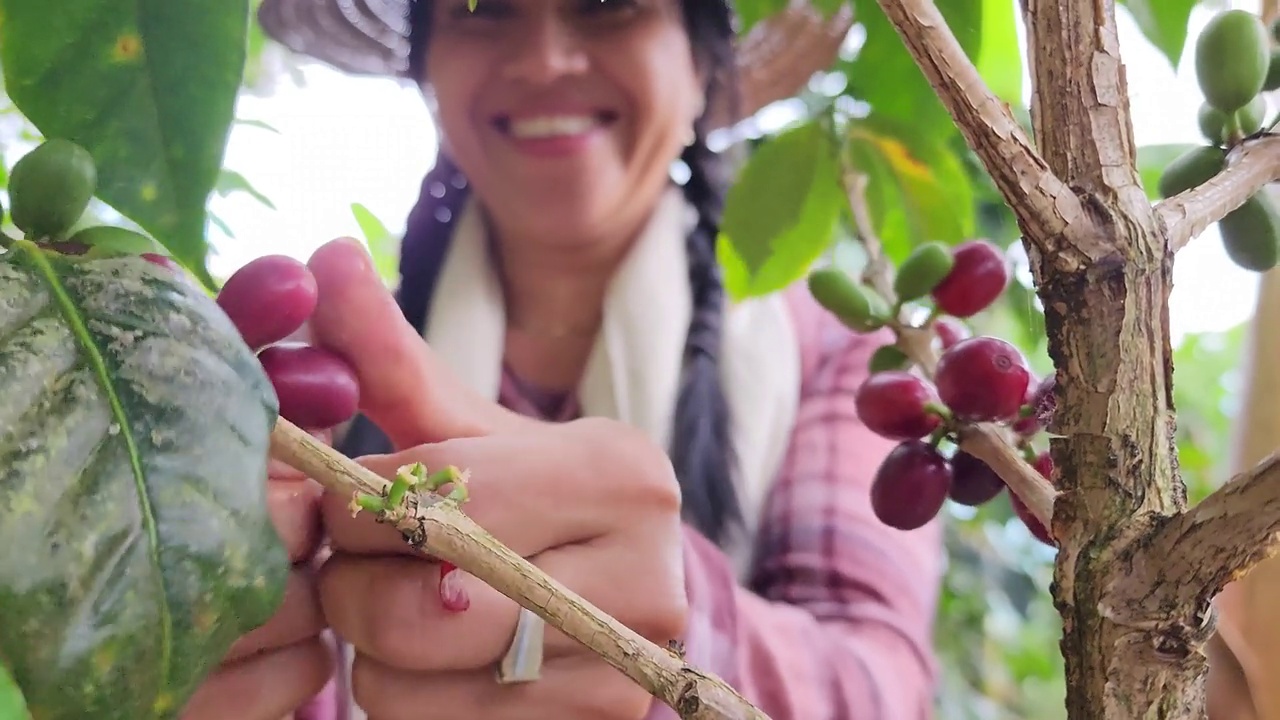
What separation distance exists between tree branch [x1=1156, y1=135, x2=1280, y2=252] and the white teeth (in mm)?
414

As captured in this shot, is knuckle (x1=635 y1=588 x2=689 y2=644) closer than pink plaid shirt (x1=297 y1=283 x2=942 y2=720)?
Yes

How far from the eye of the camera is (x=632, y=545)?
34cm

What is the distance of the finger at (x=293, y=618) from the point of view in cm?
30

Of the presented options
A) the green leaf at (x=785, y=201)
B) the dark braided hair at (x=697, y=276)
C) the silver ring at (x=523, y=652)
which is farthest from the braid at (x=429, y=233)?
the silver ring at (x=523, y=652)

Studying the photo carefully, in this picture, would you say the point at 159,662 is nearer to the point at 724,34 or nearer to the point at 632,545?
the point at 632,545

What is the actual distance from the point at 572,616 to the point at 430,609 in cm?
12

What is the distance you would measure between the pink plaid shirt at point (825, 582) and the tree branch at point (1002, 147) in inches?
12.3

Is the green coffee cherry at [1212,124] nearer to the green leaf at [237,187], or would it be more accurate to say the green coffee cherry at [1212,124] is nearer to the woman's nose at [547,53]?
the woman's nose at [547,53]

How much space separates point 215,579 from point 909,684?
579mm

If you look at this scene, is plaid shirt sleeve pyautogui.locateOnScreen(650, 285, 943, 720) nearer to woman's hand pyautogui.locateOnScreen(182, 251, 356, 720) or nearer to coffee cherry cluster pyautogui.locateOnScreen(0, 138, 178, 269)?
woman's hand pyautogui.locateOnScreen(182, 251, 356, 720)

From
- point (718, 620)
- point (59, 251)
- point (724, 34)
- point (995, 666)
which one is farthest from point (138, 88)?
point (995, 666)

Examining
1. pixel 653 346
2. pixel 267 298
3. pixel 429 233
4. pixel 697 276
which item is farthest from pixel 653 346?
pixel 267 298

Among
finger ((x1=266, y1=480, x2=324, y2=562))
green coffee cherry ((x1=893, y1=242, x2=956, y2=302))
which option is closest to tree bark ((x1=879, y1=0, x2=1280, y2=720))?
green coffee cherry ((x1=893, y1=242, x2=956, y2=302))

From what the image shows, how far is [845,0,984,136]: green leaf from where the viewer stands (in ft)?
1.52
